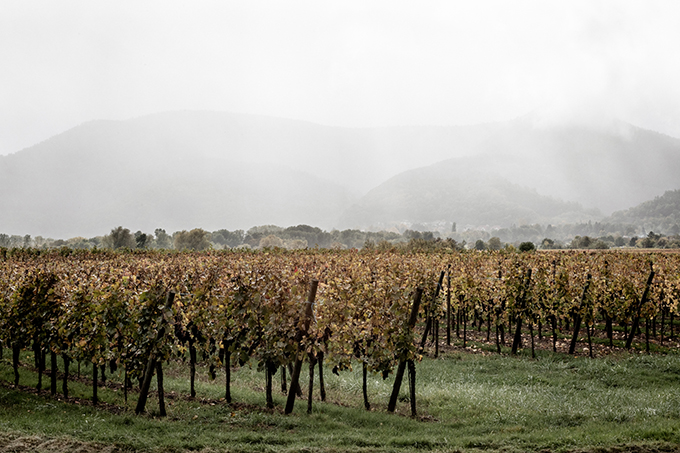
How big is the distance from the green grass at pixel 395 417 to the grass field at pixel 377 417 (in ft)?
0.07

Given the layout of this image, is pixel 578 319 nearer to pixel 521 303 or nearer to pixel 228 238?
pixel 521 303

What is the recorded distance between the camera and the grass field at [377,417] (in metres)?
6.91

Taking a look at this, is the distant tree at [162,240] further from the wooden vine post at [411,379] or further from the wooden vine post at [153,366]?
the wooden vine post at [411,379]

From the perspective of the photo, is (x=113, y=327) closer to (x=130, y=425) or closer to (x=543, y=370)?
(x=130, y=425)

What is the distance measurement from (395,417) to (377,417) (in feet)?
1.23

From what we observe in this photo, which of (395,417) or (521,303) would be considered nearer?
(395,417)

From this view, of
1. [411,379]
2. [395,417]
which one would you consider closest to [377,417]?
[395,417]

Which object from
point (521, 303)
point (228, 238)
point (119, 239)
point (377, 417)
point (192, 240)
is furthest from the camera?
point (228, 238)

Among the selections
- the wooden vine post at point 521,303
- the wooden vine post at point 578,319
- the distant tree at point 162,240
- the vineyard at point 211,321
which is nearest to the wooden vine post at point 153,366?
the vineyard at point 211,321

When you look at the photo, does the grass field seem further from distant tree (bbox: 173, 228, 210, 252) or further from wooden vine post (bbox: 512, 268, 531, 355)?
distant tree (bbox: 173, 228, 210, 252)

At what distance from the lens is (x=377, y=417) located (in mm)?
8508

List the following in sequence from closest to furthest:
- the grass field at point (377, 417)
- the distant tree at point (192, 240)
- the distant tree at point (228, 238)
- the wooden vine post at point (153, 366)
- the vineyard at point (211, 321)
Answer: the grass field at point (377, 417) < the wooden vine post at point (153, 366) < the vineyard at point (211, 321) < the distant tree at point (192, 240) < the distant tree at point (228, 238)

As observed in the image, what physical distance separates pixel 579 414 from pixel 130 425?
28.4 ft

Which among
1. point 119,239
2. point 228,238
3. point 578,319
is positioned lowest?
point 578,319
